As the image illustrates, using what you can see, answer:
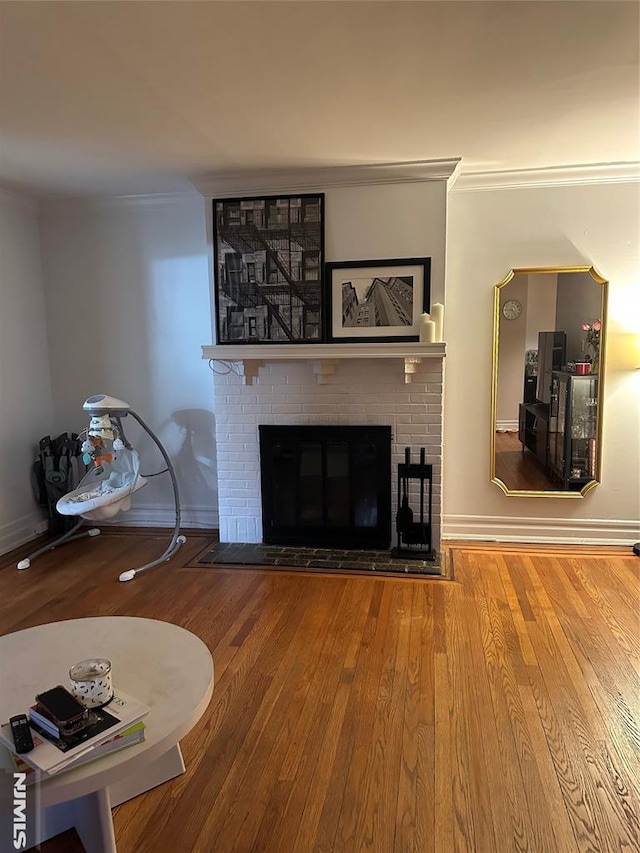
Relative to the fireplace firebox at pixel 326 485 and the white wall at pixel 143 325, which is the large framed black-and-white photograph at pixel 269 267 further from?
the fireplace firebox at pixel 326 485

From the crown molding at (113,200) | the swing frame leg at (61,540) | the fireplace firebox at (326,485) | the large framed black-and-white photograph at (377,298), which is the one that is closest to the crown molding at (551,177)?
the large framed black-and-white photograph at (377,298)

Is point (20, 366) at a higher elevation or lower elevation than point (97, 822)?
higher

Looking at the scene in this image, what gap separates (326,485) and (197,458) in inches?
42.0

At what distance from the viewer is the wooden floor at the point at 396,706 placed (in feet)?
5.59

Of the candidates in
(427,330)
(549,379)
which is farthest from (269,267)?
(549,379)

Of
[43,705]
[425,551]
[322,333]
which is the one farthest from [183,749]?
[322,333]

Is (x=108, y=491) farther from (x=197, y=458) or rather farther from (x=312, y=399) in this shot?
(x=312, y=399)

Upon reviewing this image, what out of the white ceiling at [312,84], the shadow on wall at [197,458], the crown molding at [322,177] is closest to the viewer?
the white ceiling at [312,84]

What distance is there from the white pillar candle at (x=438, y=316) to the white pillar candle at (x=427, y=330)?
0.13 feet

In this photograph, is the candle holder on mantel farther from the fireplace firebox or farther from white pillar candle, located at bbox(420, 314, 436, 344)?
white pillar candle, located at bbox(420, 314, 436, 344)

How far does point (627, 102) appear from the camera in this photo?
2.53m

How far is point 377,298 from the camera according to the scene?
362cm

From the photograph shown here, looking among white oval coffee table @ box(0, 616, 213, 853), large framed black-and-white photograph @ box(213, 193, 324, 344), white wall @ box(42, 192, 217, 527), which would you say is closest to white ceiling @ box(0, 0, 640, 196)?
large framed black-and-white photograph @ box(213, 193, 324, 344)

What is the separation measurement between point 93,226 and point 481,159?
2701 millimetres
